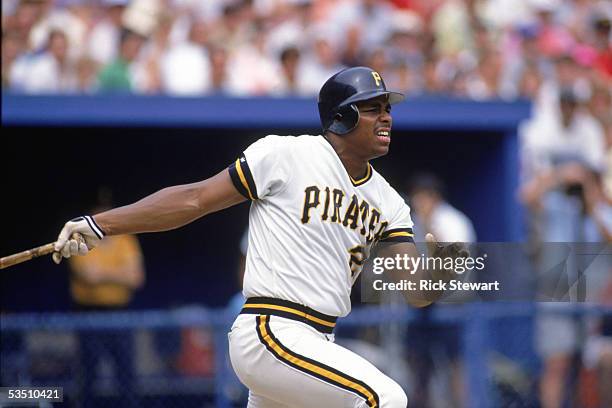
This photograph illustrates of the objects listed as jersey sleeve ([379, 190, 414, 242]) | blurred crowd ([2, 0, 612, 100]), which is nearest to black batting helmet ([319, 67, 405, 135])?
jersey sleeve ([379, 190, 414, 242])

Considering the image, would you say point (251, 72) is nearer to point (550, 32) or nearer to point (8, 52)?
Answer: point (8, 52)

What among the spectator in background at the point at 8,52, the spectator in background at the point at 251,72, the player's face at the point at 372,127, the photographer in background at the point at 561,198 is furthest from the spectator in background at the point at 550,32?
the player's face at the point at 372,127

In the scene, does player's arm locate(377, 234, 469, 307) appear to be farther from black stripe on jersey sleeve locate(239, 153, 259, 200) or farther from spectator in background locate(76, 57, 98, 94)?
spectator in background locate(76, 57, 98, 94)

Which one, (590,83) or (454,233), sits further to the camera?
(590,83)

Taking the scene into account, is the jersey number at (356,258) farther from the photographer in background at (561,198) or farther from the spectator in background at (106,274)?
the spectator in background at (106,274)

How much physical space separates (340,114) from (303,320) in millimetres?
898

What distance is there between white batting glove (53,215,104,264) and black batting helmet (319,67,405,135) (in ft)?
3.61

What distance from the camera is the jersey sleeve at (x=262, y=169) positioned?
4402mm

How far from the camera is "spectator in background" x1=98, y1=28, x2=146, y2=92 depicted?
368 inches

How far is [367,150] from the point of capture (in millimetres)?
4641

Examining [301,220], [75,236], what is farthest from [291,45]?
[75,236]

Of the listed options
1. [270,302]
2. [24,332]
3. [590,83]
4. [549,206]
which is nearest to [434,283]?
[270,302]

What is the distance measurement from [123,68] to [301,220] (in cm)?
532

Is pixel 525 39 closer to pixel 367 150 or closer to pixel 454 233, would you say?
pixel 454 233
